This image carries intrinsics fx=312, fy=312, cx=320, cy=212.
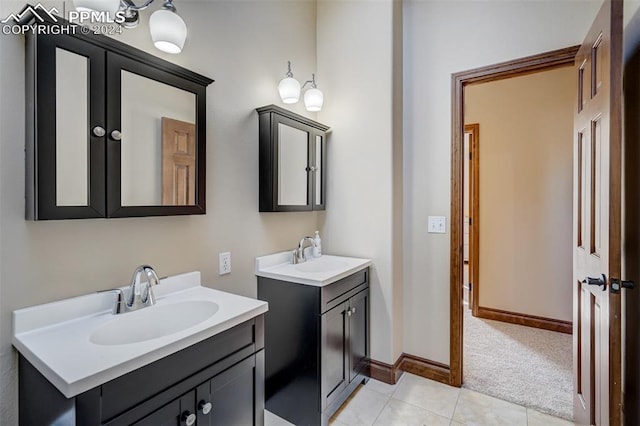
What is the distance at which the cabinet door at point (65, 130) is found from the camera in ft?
3.40

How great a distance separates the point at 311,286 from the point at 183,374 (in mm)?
827

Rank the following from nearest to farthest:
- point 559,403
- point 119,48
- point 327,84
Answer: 1. point 119,48
2. point 559,403
3. point 327,84

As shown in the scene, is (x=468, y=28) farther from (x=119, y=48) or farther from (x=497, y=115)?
(x=119, y=48)

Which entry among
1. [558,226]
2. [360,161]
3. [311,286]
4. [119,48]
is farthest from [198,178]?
[558,226]

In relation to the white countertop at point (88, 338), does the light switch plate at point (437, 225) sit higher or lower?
higher

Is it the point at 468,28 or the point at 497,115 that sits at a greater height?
the point at 468,28

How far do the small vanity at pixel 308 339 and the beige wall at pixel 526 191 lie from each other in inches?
81.4

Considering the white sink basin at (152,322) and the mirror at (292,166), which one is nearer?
the white sink basin at (152,322)

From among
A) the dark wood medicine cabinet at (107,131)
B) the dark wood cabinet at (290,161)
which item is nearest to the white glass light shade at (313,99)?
the dark wood cabinet at (290,161)

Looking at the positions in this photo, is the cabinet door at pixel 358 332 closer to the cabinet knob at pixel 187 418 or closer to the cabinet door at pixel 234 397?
the cabinet door at pixel 234 397

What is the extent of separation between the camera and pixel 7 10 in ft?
3.42

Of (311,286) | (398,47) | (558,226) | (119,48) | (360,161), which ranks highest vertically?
(398,47)

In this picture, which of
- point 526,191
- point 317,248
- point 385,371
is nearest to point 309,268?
point 317,248

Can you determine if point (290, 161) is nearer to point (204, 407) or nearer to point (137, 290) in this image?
point (137, 290)
